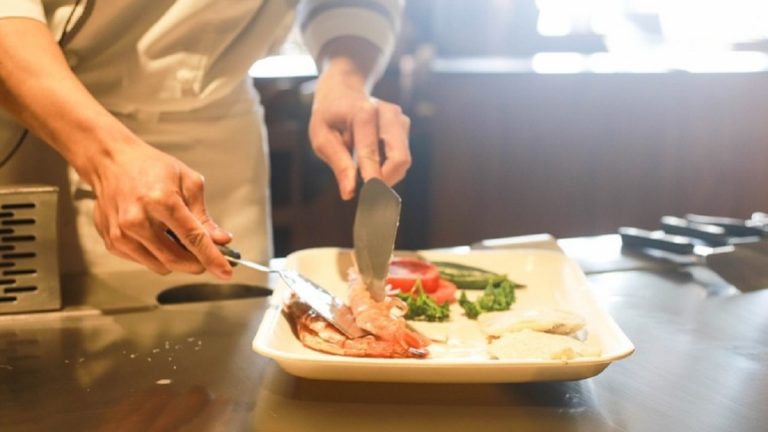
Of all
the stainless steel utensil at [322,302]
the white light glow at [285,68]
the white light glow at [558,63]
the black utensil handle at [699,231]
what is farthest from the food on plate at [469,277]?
the white light glow at [558,63]

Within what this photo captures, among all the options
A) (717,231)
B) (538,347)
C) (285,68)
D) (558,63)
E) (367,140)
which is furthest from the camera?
(558,63)

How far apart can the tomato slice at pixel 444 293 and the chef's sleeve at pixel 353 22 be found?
371mm

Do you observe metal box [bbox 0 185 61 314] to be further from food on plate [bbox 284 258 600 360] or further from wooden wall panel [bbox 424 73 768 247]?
wooden wall panel [bbox 424 73 768 247]

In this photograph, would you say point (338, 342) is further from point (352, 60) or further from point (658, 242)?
point (658, 242)

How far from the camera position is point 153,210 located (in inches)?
28.9

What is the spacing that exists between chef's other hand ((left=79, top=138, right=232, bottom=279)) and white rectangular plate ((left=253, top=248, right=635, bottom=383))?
0.09 m

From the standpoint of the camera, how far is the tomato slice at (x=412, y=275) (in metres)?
0.96

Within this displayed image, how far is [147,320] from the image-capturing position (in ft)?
2.95

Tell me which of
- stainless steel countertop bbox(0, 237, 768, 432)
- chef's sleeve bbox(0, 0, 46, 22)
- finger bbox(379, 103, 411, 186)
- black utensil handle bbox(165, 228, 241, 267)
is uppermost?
chef's sleeve bbox(0, 0, 46, 22)

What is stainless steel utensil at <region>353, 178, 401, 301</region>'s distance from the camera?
878mm

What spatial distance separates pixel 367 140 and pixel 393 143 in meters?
0.03

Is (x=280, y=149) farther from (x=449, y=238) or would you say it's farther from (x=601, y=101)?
(x=601, y=101)

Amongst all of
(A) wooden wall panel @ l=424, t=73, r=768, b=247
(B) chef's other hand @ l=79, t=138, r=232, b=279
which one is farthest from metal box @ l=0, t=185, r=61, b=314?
(A) wooden wall panel @ l=424, t=73, r=768, b=247

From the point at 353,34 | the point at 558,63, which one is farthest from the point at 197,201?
the point at 558,63
